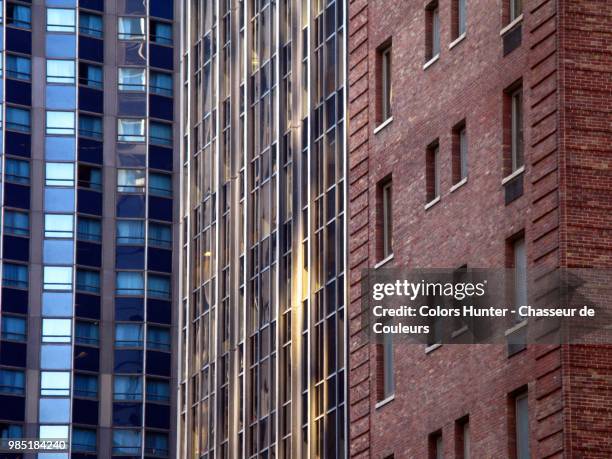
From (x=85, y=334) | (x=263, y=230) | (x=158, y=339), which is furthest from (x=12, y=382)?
(x=263, y=230)

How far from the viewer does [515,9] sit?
51.4 metres

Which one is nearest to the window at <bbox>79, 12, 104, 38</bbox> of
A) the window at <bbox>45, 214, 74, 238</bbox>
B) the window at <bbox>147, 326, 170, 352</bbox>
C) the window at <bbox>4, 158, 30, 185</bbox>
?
the window at <bbox>4, 158, 30, 185</bbox>

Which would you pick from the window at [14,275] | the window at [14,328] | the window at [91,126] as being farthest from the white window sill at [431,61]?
the window at [91,126]

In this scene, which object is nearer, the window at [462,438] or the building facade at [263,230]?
the window at [462,438]

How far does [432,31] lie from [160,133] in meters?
79.8

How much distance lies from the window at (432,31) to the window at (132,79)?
8035cm

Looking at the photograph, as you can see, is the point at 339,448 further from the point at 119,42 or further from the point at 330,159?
the point at 119,42

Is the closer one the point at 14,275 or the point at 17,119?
the point at 14,275

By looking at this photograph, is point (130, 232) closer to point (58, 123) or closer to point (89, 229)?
point (89, 229)

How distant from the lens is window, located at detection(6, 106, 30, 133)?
13262 cm

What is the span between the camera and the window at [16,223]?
430 feet

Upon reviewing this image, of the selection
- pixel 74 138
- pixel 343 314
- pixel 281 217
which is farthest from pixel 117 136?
pixel 343 314

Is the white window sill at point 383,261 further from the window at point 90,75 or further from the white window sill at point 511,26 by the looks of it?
the window at point 90,75

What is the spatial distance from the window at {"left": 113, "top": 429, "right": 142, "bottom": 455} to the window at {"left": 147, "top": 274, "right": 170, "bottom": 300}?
8.59 metres
